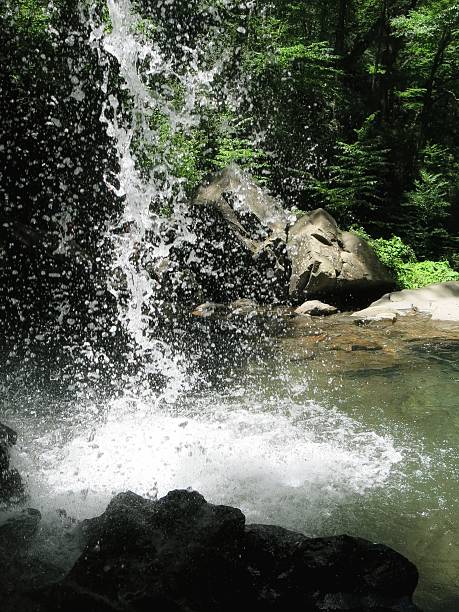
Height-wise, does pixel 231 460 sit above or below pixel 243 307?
below

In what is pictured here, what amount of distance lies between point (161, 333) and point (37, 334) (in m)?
2.10

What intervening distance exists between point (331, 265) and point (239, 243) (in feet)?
6.97

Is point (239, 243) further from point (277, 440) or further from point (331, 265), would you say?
point (277, 440)

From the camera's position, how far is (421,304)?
1061 centimetres

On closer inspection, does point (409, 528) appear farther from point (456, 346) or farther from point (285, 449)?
point (456, 346)

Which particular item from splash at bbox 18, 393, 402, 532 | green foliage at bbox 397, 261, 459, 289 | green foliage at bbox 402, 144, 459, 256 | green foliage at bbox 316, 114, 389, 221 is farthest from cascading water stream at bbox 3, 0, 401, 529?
green foliage at bbox 402, 144, 459, 256

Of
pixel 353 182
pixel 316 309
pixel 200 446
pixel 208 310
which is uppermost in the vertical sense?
pixel 353 182

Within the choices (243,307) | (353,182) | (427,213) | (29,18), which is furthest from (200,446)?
(427,213)

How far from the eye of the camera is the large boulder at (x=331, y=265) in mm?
10930

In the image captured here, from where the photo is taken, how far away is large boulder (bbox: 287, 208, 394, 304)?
10.9 m

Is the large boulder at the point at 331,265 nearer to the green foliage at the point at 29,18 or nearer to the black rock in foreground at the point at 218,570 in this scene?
the green foliage at the point at 29,18

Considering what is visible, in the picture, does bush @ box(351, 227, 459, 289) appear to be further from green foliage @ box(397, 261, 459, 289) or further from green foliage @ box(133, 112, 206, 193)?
green foliage @ box(133, 112, 206, 193)

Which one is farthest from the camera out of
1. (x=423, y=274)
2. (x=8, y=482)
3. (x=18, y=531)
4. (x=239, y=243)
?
(x=423, y=274)

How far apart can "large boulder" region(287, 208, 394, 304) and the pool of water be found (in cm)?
309
